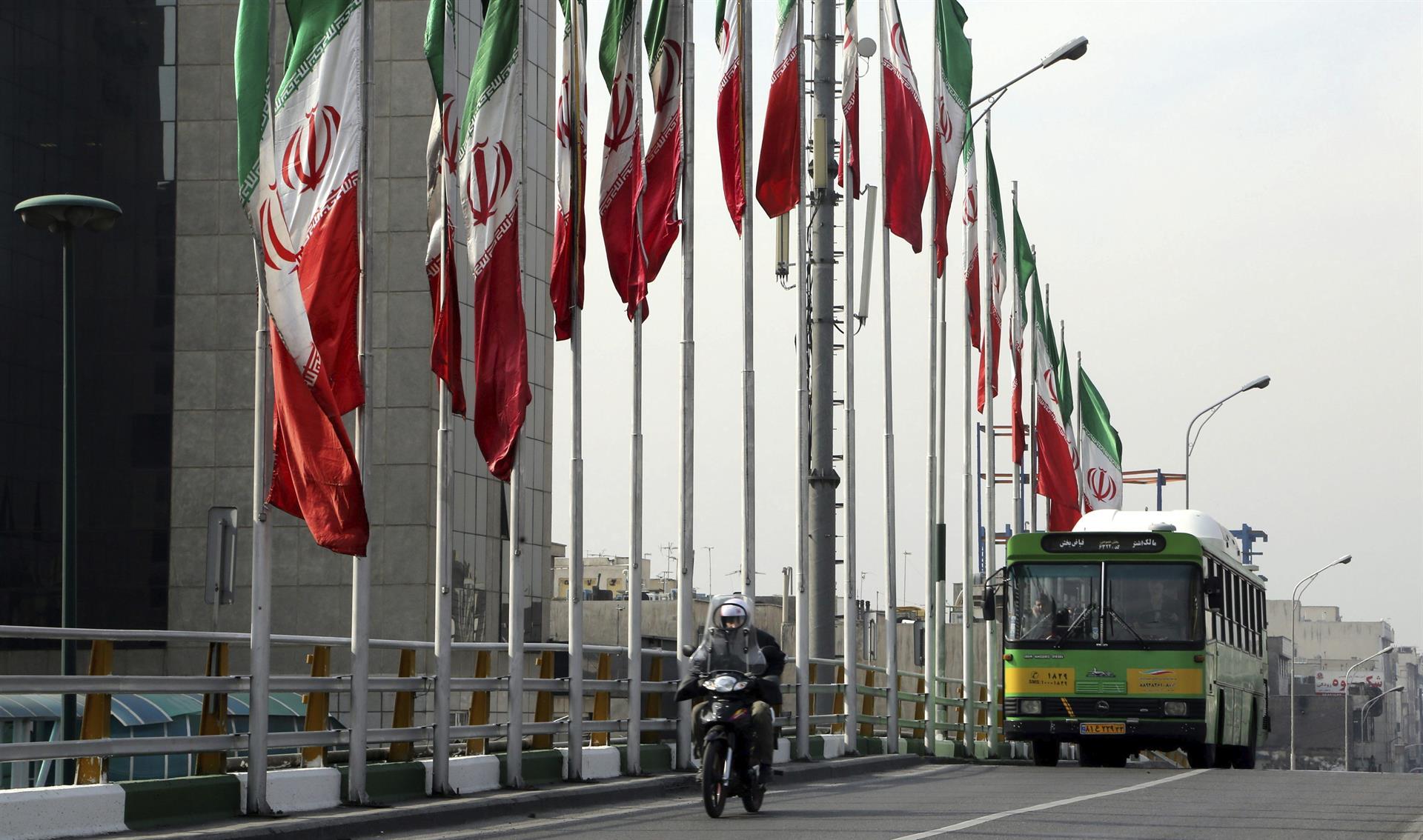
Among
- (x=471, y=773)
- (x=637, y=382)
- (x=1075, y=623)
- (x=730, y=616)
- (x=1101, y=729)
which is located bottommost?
(x=1101, y=729)

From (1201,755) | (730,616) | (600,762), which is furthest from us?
(1201,755)

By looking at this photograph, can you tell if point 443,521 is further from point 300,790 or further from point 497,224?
point 300,790

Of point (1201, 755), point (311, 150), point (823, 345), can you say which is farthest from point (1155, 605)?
point (311, 150)

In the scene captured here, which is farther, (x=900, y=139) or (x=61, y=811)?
(x=900, y=139)

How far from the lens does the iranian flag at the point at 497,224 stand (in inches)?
672

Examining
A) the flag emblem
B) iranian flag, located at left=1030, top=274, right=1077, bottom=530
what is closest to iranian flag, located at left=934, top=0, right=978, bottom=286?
iranian flag, located at left=1030, top=274, right=1077, bottom=530

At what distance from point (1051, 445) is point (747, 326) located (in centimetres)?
1277

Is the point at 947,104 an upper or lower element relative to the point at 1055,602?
upper

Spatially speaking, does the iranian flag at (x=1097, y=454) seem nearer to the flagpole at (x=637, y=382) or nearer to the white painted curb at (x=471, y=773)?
the flagpole at (x=637, y=382)

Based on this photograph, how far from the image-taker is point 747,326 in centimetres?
2256

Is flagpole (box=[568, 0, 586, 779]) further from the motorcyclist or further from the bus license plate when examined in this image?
the bus license plate

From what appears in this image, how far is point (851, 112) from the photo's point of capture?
2553cm

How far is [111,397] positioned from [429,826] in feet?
130

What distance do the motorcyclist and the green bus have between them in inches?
417
